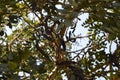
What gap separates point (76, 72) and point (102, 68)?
67cm

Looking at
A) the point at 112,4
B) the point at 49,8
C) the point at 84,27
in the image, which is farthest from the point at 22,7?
the point at 112,4

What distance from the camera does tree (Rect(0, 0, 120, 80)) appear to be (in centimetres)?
174

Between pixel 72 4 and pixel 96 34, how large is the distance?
1.80m

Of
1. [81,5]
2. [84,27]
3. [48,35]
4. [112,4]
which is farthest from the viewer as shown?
[84,27]

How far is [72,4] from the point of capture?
1.68 metres

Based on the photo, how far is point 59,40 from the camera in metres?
2.78

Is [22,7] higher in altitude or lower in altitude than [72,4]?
higher

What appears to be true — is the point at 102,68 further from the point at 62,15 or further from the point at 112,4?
the point at 62,15

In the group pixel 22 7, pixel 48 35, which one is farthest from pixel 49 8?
pixel 22 7

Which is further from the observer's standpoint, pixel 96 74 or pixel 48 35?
pixel 96 74

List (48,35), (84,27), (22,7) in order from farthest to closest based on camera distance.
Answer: (84,27), (22,7), (48,35)

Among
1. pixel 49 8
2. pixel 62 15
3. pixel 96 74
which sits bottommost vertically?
pixel 96 74

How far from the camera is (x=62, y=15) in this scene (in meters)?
1.62

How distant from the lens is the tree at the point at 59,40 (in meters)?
1.74
